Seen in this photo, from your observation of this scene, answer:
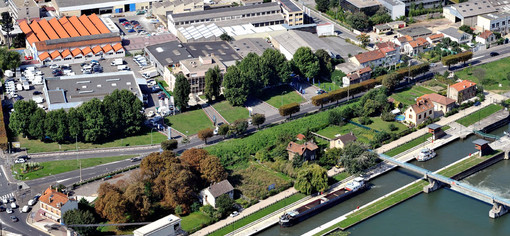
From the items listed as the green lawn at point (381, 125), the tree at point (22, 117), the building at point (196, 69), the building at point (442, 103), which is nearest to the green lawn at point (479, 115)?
the building at point (442, 103)

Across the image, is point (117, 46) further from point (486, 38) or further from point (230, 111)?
point (486, 38)

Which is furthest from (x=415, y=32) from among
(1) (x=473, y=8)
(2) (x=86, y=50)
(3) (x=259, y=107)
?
(2) (x=86, y=50)

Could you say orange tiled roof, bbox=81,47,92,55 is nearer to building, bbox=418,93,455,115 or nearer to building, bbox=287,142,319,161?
building, bbox=287,142,319,161

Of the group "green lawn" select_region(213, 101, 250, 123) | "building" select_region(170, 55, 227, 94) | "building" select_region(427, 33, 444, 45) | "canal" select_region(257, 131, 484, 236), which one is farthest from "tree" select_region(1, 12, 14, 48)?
"building" select_region(427, 33, 444, 45)

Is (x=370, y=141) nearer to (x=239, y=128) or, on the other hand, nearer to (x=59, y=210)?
(x=239, y=128)

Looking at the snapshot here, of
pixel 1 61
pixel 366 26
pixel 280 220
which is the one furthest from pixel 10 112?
pixel 366 26

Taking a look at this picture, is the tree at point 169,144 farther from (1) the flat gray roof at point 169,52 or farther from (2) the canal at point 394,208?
(1) the flat gray roof at point 169,52
